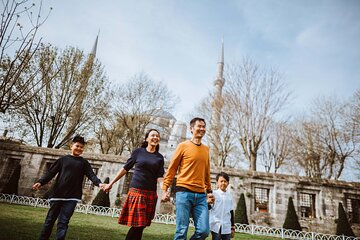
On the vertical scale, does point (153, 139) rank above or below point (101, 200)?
above

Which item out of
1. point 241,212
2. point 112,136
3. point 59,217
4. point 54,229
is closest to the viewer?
point 59,217

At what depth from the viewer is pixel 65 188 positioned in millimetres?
3988

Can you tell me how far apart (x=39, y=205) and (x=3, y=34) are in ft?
41.2

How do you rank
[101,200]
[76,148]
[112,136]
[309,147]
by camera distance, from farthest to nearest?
[112,136] → [309,147] → [101,200] → [76,148]

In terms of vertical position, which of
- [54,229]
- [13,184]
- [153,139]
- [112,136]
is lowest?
[54,229]

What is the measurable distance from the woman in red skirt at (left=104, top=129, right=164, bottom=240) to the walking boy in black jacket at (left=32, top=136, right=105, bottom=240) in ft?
2.49

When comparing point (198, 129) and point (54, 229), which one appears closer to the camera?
point (198, 129)

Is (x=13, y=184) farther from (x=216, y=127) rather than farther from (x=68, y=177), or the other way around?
(x=216, y=127)

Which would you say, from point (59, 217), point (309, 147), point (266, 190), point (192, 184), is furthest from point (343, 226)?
point (59, 217)

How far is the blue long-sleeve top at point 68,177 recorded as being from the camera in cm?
396

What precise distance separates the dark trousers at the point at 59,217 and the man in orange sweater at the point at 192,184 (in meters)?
1.85

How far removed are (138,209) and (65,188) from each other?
1.61 m

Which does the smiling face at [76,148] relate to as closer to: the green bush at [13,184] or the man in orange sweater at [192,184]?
the man in orange sweater at [192,184]

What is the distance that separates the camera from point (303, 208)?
1535cm
